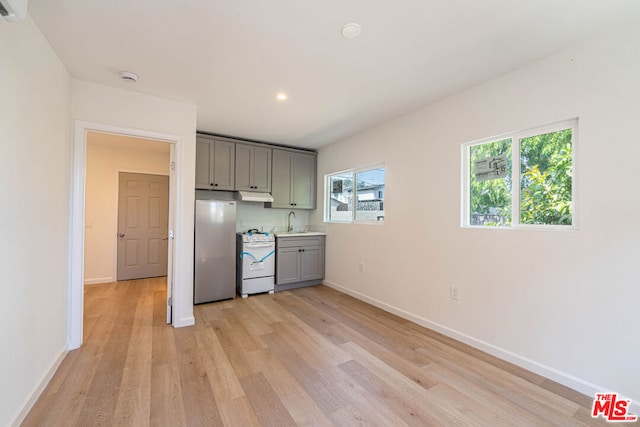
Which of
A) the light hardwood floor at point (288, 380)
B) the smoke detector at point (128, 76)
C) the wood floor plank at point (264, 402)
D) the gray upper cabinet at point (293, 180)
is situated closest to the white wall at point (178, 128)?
the smoke detector at point (128, 76)

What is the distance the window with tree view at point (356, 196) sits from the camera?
3789mm

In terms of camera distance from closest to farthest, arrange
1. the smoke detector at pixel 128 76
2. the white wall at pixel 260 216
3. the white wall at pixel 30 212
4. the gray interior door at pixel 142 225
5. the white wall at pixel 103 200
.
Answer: the white wall at pixel 30 212, the smoke detector at pixel 128 76, the white wall at pixel 260 216, the white wall at pixel 103 200, the gray interior door at pixel 142 225

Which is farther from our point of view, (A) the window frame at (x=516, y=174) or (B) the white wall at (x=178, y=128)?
(B) the white wall at (x=178, y=128)

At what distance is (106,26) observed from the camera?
1.79m

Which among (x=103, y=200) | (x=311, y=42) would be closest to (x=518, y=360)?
(x=311, y=42)

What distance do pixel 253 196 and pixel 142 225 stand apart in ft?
8.06

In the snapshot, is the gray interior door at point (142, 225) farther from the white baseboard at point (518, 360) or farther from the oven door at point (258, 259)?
the white baseboard at point (518, 360)

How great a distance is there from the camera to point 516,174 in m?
2.33

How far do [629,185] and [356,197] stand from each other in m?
2.87

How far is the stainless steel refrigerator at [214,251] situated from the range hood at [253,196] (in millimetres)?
380

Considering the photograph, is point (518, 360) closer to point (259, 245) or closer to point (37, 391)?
point (259, 245)

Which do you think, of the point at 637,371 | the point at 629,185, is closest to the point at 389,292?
the point at 637,371

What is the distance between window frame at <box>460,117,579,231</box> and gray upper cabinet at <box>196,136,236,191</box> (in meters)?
3.17

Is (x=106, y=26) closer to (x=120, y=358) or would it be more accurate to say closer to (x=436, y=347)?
(x=120, y=358)
